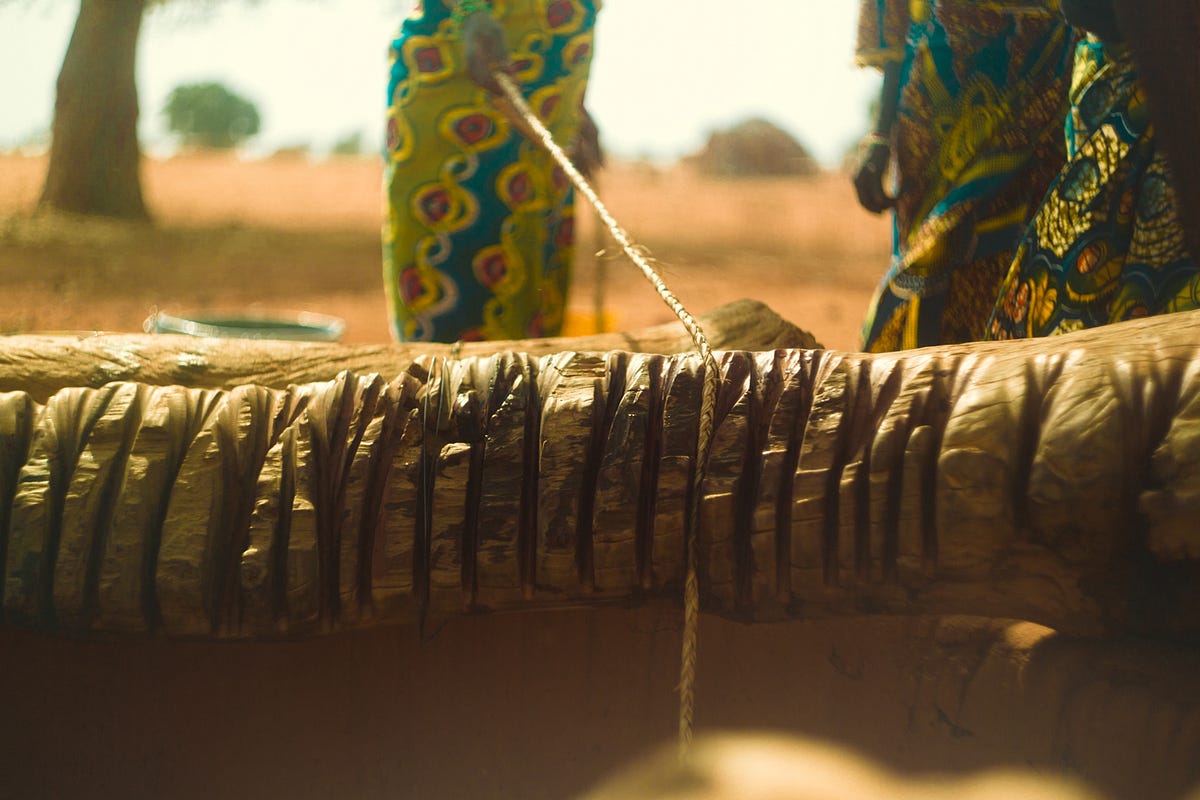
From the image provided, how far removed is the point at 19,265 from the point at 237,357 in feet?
13.4

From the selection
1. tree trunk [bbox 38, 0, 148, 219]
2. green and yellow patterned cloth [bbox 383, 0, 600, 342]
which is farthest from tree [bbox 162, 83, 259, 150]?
green and yellow patterned cloth [bbox 383, 0, 600, 342]

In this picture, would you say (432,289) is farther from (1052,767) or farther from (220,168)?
(220,168)

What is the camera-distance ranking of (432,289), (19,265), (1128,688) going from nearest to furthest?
(1128,688)
(432,289)
(19,265)

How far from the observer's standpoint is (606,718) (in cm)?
86

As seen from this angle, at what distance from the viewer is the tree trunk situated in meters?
5.49

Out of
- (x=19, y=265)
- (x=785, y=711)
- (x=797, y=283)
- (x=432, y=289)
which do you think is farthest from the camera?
(x=797, y=283)

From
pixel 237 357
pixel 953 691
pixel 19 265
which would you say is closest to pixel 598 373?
pixel 953 691

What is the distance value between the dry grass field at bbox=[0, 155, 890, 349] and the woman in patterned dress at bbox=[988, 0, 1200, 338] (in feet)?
1.56

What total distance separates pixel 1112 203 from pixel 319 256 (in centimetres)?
540

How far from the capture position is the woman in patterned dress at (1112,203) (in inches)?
37.9

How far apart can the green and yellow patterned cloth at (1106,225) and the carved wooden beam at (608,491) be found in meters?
0.27

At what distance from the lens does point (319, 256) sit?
6.02 metres

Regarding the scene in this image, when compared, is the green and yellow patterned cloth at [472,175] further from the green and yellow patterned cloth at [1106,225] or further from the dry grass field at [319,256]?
the green and yellow patterned cloth at [1106,225]

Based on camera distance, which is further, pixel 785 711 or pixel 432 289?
pixel 432 289
